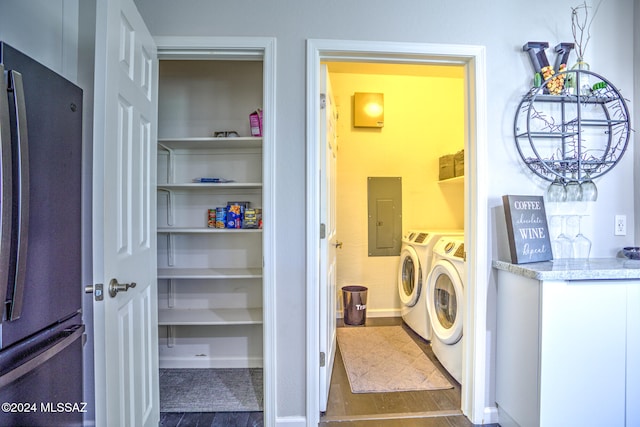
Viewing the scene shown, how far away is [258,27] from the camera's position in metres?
1.69

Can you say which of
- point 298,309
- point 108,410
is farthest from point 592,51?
point 108,410

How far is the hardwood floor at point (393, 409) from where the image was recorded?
1794 mm

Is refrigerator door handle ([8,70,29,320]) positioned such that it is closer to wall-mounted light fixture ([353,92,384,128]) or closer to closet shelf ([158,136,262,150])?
closet shelf ([158,136,262,150])

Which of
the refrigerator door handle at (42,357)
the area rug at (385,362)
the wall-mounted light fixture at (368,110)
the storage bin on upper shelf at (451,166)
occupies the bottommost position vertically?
the area rug at (385,362)

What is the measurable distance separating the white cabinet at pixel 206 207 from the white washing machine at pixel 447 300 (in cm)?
133

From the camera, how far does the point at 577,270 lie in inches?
57.2

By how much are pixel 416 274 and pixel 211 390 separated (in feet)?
6.10

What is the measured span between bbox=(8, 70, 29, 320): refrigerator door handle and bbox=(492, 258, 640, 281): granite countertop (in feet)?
6.05

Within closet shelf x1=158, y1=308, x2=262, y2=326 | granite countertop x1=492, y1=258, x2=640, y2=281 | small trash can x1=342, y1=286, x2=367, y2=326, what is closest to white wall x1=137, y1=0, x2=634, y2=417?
granite countertop x1=492, y1=258, x2=640, y2=281

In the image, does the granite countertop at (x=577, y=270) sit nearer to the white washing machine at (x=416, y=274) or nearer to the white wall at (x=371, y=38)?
the white wall at (x=371, y=38)

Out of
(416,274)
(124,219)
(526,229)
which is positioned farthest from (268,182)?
(416,274)

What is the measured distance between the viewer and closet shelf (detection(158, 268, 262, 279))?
2158 mm

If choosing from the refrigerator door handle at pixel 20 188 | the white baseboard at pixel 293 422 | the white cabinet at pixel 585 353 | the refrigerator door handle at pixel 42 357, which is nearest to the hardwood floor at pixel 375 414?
the white baseboard at pixel 293 422

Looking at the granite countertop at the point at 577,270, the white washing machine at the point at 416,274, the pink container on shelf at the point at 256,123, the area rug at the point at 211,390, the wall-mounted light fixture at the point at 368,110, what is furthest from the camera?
the wall-mounted light fixture at the point at 368,110
